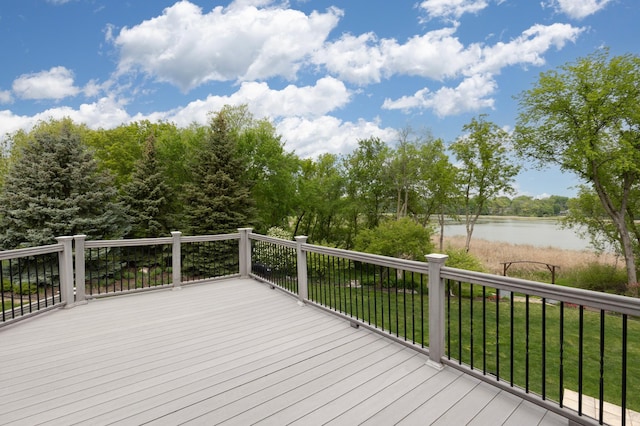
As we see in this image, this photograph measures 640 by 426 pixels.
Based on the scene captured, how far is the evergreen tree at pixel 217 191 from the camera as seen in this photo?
13.9m

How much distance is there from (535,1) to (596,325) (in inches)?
504

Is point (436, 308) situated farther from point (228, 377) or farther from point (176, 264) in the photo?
point (176, 264)

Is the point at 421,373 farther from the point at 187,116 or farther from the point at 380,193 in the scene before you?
the point at 187,116

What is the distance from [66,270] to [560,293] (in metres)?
5.56

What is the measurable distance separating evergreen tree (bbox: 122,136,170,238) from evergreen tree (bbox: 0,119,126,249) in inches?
60.2

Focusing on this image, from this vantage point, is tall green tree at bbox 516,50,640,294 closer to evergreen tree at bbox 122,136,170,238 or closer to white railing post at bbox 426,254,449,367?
white railing post at bbox 426,254,449,367

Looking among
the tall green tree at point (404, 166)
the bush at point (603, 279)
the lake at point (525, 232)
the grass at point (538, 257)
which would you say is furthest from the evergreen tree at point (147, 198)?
the bush at point (603, 279)

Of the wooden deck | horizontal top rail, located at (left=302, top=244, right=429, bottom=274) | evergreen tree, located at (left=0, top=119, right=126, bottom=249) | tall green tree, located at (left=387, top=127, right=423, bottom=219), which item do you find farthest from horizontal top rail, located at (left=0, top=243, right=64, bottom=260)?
tall green tree, located at (left=387, top=127, right=423, bottom=219)

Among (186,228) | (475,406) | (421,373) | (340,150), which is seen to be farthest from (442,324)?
(340,150)

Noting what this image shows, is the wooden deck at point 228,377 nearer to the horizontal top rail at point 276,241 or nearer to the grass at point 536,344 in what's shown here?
the grass at point 536,344

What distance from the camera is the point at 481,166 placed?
63.4 feet

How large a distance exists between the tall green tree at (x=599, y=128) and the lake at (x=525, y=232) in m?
2.13

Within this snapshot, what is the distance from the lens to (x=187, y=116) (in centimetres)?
1925

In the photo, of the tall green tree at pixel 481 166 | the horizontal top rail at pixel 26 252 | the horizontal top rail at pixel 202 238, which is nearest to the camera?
the horizontal top rail at pixel 26 252
